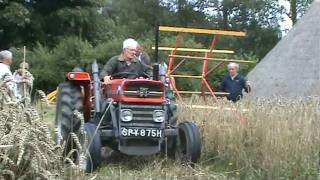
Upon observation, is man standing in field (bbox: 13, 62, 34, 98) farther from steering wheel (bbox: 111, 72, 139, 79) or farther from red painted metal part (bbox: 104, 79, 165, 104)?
steering wheel (bbox: 111, 72, 139, 79)

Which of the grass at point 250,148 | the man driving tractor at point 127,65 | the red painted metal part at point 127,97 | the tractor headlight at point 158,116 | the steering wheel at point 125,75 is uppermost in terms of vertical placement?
the man driving tractor at point 127,65

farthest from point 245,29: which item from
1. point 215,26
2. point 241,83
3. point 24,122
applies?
point 24,122

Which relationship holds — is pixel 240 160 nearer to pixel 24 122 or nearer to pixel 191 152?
pixel 191 152

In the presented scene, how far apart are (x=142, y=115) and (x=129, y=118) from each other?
0.16m

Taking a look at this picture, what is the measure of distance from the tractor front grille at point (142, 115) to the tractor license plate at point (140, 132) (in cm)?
7

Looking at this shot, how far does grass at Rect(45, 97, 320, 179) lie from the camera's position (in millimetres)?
6844

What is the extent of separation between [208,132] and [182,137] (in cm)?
54

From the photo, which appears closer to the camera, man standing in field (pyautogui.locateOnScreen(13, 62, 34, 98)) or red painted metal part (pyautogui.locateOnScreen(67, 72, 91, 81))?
man standing in field (pyautogui.locateOnScreen(13, 62, 34, 98))

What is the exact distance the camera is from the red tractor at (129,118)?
23.6 ft

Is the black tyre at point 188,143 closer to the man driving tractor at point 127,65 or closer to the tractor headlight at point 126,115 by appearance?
the tractor headlight at point 126,115

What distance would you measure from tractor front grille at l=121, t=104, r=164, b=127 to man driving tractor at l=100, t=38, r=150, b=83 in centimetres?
74

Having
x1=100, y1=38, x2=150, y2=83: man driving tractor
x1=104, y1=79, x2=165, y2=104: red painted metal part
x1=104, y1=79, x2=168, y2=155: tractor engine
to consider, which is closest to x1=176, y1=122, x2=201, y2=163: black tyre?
x1=104, y1=79, x2=168, y2=155: tractor engine

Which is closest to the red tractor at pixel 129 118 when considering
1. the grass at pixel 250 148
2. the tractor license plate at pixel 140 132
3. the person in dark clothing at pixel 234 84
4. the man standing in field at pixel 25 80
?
the tractor license plate at pixel 140 132

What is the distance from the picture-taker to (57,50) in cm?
→ 2130
